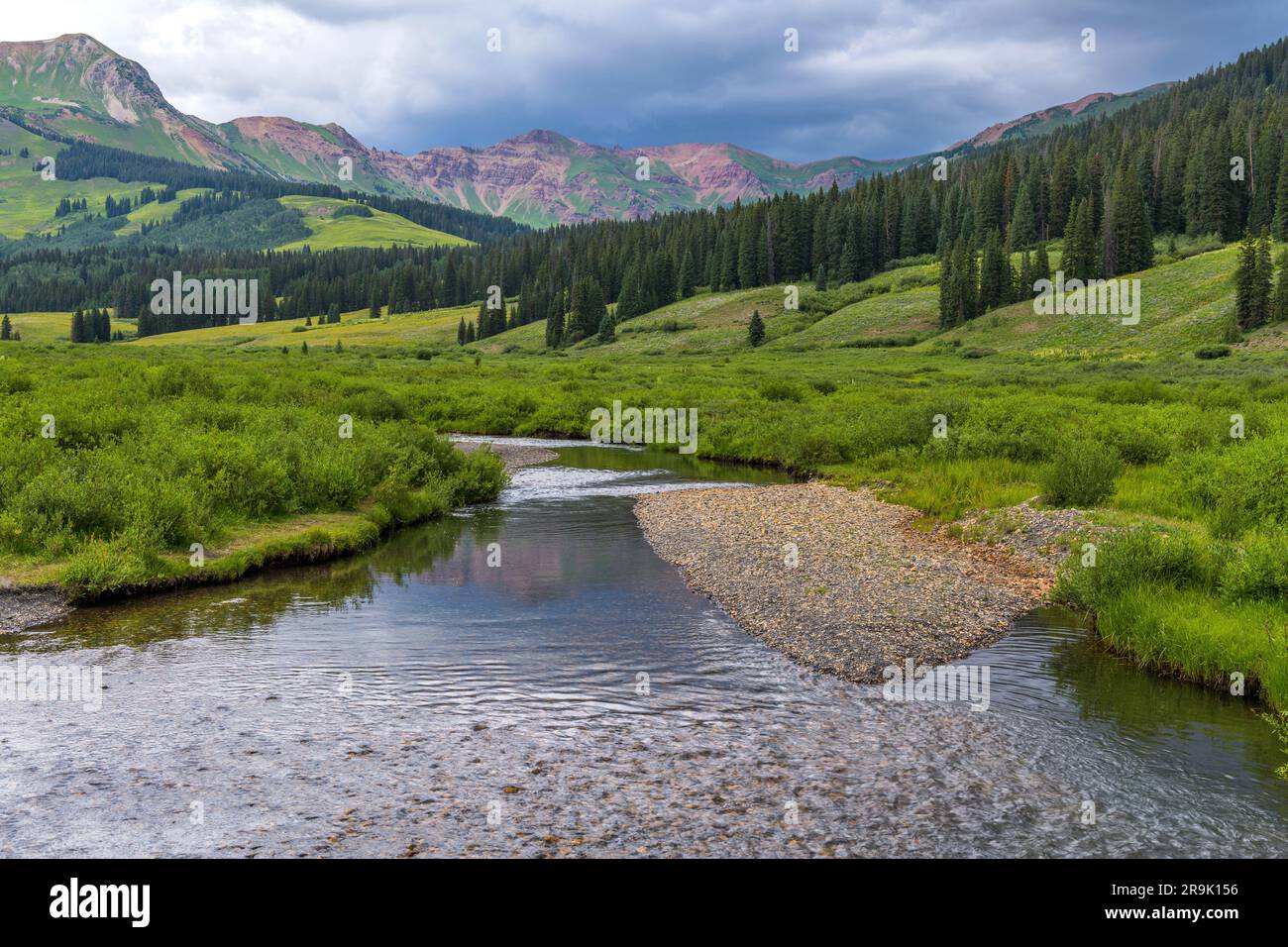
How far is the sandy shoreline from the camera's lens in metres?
16.8

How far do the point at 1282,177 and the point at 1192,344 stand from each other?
55.2 m

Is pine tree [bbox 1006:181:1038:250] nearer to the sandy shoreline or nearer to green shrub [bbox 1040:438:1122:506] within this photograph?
the sandy shoreline

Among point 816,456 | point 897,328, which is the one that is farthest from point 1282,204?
point 816,456

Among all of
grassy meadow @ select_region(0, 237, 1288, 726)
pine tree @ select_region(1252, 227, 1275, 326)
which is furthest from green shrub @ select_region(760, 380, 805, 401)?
pine tree @ select_region(1252, 227, 1275, 326)

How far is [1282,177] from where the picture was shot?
397 feet

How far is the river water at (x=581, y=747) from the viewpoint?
32.0 ft

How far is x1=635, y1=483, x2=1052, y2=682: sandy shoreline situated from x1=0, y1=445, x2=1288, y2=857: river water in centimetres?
79

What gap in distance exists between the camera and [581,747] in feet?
39.8

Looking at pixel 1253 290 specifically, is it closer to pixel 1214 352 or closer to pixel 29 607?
pixel 1214 352

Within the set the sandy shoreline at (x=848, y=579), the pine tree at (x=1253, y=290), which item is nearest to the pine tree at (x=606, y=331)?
the pine tree at (x=1253, y=290)

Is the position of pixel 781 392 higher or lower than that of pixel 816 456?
higher

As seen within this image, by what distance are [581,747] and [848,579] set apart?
10731 millimetres

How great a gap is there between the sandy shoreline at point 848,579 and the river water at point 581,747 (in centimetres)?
79
